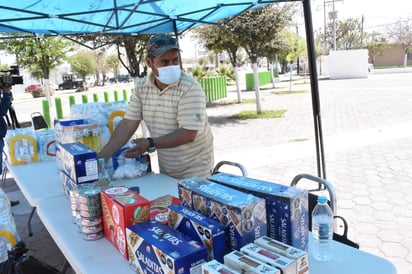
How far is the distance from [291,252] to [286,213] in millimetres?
188

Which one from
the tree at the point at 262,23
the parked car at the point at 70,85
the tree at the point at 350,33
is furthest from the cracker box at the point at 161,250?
the tree at the point at 350,33

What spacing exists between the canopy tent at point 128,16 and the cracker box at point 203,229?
2435 millimetres

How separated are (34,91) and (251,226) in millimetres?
32282

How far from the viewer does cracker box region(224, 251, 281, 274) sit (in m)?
0.96

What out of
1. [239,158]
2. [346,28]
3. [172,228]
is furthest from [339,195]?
[346,28]

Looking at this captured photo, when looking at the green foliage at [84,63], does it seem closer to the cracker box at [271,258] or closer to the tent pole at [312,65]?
the tent pole at [312,65]

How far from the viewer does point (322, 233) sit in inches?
54.6

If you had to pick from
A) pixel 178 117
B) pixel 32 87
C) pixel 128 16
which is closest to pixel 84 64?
pixel 32 87

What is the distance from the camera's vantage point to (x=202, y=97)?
2352 mm

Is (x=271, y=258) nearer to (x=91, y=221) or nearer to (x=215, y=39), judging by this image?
A: (x=91, y=221)

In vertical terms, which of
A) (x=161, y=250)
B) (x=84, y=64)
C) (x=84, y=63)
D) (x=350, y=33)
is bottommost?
(x=161, y=250)

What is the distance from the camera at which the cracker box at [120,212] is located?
54.5 inches

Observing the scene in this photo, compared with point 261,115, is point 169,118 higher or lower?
higher

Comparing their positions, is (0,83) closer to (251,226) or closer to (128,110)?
(128,110)
